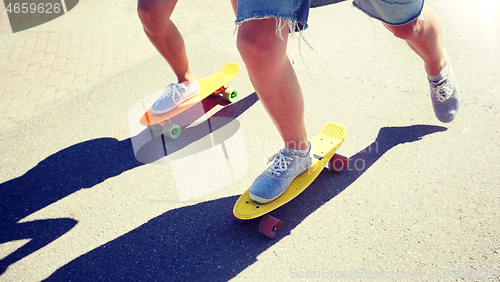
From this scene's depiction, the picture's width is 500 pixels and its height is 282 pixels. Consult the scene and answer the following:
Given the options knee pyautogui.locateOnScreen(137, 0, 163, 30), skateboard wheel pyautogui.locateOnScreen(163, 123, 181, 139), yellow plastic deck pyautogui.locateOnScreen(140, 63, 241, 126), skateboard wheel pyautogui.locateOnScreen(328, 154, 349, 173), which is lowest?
skateboard wheel pyautogui.locateOnScreen(328, 154, 349, 173)

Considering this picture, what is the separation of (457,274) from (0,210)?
8.79 ft

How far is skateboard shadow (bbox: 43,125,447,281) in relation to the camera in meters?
1.88

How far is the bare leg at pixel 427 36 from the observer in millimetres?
2012

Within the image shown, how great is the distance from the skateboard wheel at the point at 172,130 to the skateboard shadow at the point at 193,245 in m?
0.77

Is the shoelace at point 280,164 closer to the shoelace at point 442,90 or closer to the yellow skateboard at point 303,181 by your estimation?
the yellow skateboard at point 303,181

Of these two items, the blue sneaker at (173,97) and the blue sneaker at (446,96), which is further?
the blue sneaker at (173,97)

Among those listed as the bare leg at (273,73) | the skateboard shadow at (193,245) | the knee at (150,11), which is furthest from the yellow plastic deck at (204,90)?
the bare leg at (273,73)

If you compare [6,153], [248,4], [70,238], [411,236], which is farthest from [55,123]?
[411,236]

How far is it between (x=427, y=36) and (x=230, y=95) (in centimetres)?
159

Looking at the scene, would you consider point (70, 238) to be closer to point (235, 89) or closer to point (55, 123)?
point (55, 123)

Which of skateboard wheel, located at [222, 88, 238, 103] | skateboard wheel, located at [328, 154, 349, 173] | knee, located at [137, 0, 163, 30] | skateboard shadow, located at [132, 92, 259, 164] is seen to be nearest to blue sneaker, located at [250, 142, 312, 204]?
skateboard wheel, located at [328, 154, 349, 173]

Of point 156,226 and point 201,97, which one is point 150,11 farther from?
point 156,226

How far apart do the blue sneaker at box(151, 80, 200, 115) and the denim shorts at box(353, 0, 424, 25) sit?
1.52 metres

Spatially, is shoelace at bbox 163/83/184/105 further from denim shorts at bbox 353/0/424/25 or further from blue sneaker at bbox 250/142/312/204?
denim shorts at bbox 353/0/424/25
